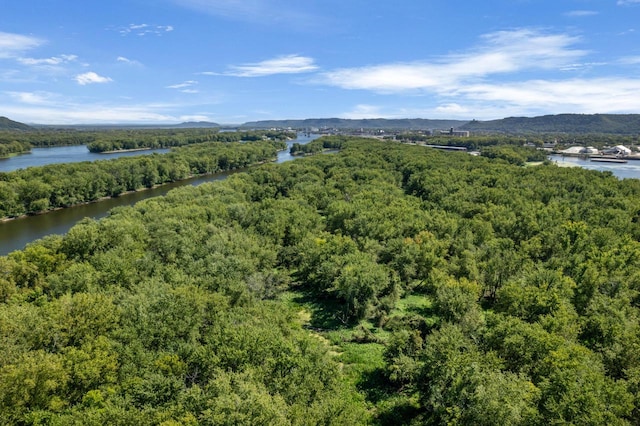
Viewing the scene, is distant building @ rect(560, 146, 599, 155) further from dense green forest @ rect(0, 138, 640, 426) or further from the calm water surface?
the calm water surface

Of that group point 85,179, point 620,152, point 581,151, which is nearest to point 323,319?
point 85,179

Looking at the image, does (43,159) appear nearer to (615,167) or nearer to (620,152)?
(615,167)

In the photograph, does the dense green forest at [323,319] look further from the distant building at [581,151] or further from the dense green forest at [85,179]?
the distant building at [581,151]

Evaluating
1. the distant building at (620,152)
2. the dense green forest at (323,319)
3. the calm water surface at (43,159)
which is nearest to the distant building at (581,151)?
the distant building at (620,152)

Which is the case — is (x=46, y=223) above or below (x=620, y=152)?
below

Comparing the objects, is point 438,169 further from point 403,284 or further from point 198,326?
point 198,326

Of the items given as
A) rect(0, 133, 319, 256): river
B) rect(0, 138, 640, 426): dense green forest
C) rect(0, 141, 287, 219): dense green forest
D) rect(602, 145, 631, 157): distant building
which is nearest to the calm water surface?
rect(0, 141, 287, 219): dense green forest

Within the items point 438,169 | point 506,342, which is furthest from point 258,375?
point 438,169
